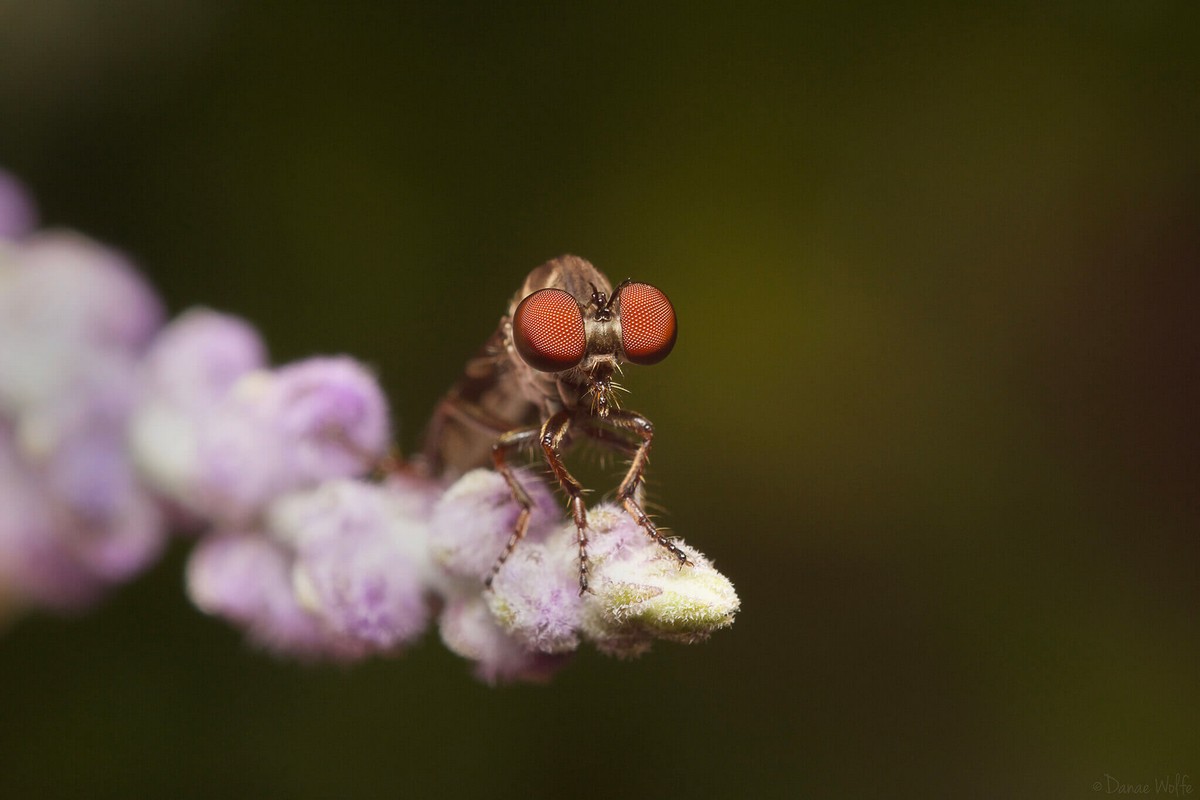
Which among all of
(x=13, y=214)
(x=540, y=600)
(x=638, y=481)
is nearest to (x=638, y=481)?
(x=638, y=481)

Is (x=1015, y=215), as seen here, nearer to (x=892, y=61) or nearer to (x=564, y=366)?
(x=892, y=61)

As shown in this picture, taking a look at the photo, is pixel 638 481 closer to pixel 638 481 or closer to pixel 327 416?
pixel 638 481

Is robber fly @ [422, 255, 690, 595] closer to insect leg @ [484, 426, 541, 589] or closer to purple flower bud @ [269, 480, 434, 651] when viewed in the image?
insect leg @ [484, 426, 541, 589]

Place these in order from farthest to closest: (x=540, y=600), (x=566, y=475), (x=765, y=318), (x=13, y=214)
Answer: (x=765, y=318) → (x=566, y=475) → (x=13, y=214) → (x=540, y=600)

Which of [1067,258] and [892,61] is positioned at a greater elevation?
[892,61]

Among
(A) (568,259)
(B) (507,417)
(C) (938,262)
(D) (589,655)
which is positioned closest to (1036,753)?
(D) (589,655)

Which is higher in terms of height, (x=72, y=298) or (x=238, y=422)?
(x=72, y=298)
